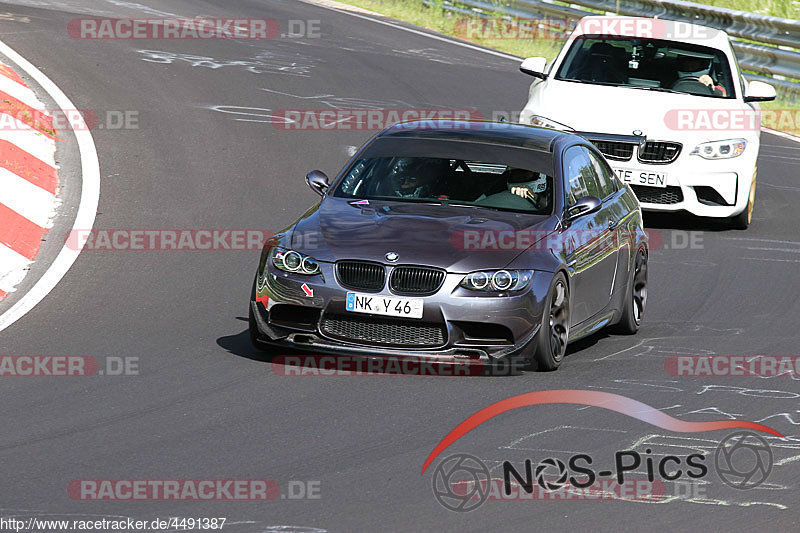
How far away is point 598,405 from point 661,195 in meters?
6.73

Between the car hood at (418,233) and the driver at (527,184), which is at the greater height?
the driver at (527,184)

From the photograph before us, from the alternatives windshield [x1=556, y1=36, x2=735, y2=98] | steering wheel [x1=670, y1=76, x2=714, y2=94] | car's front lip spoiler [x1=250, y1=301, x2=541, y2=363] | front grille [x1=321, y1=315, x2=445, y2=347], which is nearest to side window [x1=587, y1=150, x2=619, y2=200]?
car's front lip spoiler [x1=250, y1=301, x2=541, y2=363]

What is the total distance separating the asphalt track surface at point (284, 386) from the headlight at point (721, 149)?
0.83 metres

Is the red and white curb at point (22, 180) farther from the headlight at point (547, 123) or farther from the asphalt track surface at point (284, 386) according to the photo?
the headlight at point (547, 123)

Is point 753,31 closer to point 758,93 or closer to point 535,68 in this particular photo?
point 758,93

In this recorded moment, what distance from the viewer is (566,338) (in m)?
9.37

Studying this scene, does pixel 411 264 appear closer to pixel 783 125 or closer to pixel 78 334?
pixel 78 334

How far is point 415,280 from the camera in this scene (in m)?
8.84

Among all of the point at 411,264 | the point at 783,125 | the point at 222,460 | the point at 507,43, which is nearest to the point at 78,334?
the point at 411,264

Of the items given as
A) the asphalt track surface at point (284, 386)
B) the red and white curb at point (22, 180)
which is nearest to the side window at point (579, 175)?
the asphalt track surface at point (284, 386)

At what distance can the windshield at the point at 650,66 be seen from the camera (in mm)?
15523

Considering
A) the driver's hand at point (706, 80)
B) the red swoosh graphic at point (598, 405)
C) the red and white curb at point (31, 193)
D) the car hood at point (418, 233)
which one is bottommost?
the red and white curb at point (31, 193)

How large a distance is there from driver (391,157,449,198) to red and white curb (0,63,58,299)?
319 cm

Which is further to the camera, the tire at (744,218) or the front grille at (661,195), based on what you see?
the tire at (744,218)
